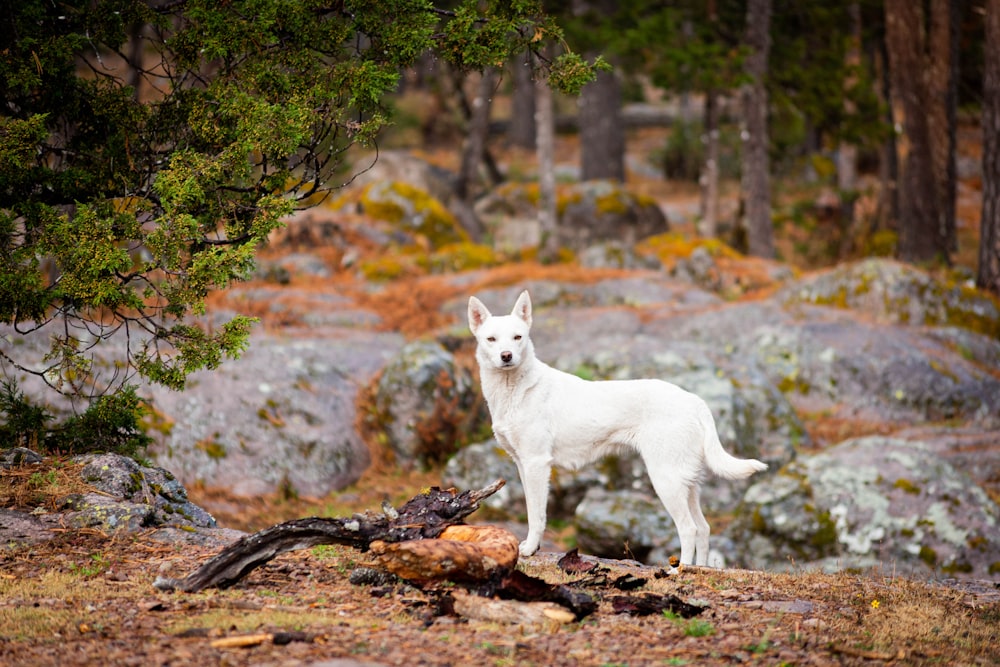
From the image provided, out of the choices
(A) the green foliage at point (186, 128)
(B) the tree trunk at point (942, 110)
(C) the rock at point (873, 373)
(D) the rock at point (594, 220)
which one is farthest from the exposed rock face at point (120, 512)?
(B) the tree trunk at point (942, 110)

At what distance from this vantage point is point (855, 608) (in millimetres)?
5887

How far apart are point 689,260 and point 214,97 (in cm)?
1398

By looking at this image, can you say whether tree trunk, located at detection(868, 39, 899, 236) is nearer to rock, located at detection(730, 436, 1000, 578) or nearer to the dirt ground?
rock, located at detection(730, 436, 1000, 578)

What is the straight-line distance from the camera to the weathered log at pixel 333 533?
567 cm

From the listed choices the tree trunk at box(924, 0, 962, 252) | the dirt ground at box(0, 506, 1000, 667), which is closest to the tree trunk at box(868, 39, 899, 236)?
the tree trunk at box(924, 0, 962, 252)

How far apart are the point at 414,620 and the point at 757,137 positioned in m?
20.2

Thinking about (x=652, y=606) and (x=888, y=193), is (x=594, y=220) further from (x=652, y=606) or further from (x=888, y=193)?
(x=652, y=606)

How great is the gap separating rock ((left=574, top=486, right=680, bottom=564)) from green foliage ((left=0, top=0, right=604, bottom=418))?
4948 mm

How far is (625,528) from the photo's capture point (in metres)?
10.3

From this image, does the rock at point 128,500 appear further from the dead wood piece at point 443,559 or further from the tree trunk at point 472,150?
the tree trunk at point 472,150

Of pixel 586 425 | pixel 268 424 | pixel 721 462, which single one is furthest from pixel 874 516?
pixel 268 424

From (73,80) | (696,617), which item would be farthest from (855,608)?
(73,80)

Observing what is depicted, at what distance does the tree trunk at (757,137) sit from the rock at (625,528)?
1395cm

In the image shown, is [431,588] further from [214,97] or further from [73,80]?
[73,80]
